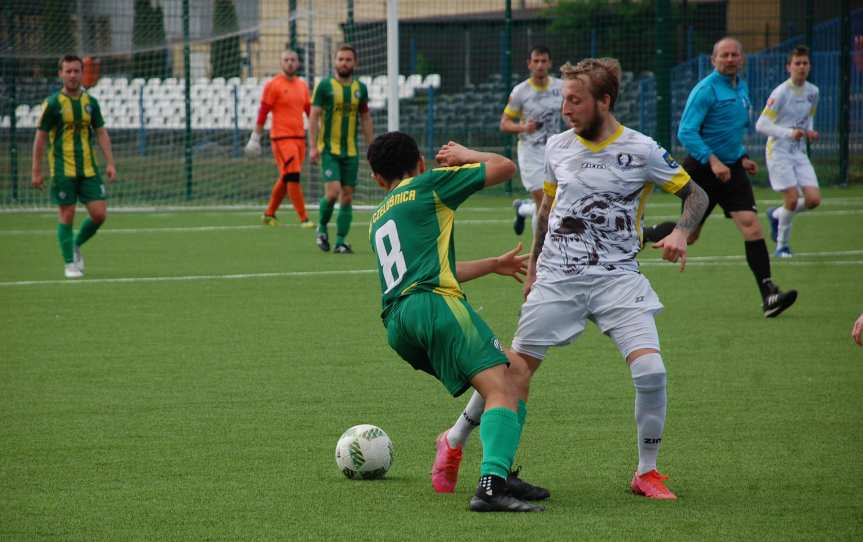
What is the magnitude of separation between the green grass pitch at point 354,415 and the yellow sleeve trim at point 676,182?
123cm

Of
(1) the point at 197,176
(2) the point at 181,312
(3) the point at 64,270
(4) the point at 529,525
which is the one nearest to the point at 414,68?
(1) the point at 197,176

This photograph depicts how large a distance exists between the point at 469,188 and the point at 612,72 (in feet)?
2.63

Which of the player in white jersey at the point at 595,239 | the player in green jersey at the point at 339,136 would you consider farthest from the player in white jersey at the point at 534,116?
the player in white jersey at the point at 595,239

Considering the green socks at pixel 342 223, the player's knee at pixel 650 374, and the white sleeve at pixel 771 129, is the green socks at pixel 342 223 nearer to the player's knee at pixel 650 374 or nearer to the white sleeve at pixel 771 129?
the white sleeve at pixel 771 129

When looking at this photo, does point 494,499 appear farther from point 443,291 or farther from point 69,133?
point 69,133

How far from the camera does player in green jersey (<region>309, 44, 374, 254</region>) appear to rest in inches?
592

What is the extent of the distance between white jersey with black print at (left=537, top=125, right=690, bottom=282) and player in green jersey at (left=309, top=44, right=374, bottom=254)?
9565mm

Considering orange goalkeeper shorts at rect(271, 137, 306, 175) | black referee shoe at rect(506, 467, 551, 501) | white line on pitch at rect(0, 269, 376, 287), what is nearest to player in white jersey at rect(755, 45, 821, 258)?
white line on pitch at rect(0, 269, 376, 287)

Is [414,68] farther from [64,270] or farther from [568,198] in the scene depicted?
[568,198]

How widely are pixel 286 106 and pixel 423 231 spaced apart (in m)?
13.4

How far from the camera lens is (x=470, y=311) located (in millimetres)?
5117

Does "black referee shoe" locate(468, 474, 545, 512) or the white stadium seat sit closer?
"black referee shoe" locate(468, 474, 545, 512)

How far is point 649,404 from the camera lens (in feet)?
17.1

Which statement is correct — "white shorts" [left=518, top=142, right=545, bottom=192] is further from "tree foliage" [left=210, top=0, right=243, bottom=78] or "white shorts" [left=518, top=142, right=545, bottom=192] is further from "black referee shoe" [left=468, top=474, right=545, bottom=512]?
"black referee shoe" [left=468, top=474, right=545, bottom=512]
